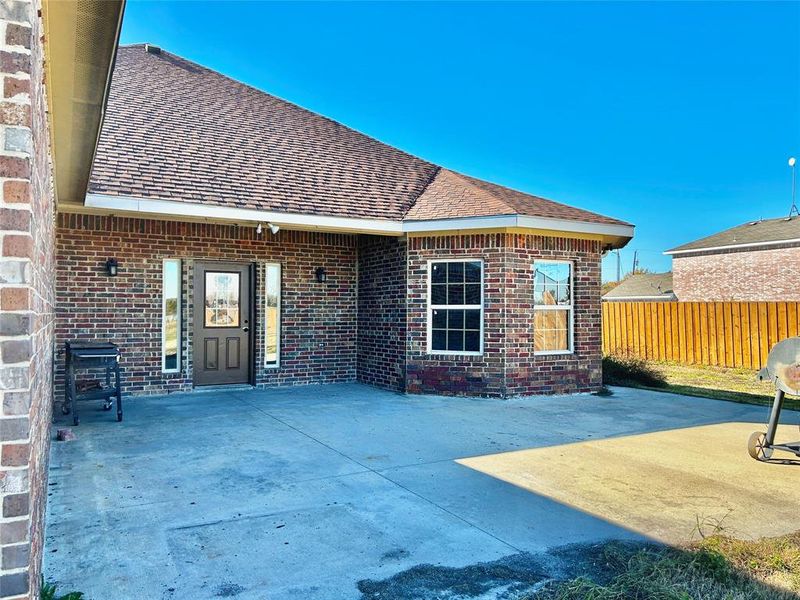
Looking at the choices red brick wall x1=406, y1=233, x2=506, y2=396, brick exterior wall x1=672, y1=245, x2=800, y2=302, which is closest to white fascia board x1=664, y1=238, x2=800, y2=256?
brick exterior wall x1=672, y1=245, x2=800, y2=302

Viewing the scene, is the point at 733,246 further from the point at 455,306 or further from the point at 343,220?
the point at 343,220

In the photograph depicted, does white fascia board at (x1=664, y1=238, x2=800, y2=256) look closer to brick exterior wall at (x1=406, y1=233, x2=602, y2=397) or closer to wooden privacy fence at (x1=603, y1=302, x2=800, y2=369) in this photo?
wooden privacy fence at (x1=603, y1=302, x2=800, y2=369)

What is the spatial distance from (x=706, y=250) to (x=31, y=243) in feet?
92.5

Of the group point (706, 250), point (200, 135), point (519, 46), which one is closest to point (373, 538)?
point (200, 135)

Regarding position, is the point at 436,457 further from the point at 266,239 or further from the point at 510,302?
the point at 266,239

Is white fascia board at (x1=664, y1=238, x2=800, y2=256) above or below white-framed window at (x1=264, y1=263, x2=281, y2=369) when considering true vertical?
above

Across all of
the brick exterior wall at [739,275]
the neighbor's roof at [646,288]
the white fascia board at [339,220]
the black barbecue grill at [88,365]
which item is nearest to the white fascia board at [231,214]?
the white fascia board at [339,220]

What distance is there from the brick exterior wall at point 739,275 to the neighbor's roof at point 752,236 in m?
0.36

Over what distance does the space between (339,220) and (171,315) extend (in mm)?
3249

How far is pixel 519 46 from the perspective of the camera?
18875mm

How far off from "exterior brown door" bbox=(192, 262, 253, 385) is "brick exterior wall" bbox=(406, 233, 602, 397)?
3.02 meters

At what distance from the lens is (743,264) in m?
23.8

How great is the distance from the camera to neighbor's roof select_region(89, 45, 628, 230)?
887 cm

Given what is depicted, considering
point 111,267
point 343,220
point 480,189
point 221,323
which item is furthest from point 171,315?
point 480,189
